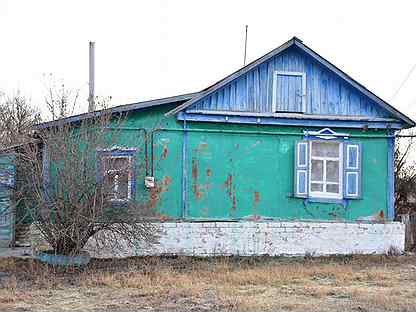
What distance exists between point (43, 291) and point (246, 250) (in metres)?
5.85

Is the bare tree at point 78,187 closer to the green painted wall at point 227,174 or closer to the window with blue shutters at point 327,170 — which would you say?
the green painted wall at point 227,174

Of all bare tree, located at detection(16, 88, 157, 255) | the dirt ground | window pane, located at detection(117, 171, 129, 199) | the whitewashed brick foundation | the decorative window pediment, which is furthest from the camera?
the decorative window pediment

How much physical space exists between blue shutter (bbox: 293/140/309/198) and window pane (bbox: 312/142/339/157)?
32cm

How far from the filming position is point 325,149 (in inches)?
611

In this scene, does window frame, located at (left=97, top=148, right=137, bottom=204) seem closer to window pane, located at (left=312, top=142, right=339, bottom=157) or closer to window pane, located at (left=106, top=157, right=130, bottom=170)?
window pane, located at (left=106, top=157, right=130, bottom=170)

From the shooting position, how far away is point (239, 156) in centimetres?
1504

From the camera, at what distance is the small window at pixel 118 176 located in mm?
12406

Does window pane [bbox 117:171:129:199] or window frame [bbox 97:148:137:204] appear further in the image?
window pane [bbox 117:171:129:199]

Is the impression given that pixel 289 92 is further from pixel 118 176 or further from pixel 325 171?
pixel 118 176

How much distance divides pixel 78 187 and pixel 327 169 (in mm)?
6336

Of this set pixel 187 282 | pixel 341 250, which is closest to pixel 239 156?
pixel 341 250

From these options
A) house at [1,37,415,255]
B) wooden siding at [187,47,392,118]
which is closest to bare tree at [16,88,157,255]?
house at [1,37,415,255]

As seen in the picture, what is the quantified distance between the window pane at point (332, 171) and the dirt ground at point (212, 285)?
2.01 meters

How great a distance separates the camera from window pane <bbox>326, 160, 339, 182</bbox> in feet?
50.5
